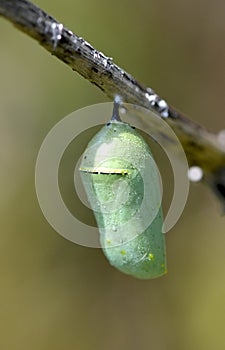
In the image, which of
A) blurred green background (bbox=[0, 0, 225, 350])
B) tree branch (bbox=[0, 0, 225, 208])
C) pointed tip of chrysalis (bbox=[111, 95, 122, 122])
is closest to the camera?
tree branch (bbox=[0, 0, 225, 208])

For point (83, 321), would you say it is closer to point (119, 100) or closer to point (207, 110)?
point (207, 110)

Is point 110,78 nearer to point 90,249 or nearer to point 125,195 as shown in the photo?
point 125,195

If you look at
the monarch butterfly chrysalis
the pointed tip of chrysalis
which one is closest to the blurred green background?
the monarch butterfly chrysalis

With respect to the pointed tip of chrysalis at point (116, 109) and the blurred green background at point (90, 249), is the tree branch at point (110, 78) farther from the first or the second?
the blurred green background at point (90, 249)

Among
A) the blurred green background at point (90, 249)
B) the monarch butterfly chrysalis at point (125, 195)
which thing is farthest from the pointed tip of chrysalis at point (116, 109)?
the blurred green background at point (90, 249)

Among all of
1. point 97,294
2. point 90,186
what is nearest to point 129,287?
point 97,294

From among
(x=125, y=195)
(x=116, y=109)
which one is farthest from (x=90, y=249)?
(x=116, y=109)

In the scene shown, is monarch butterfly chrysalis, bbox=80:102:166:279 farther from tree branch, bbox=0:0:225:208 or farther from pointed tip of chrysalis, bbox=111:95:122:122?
tree branch, bbox=0:0:225:208
